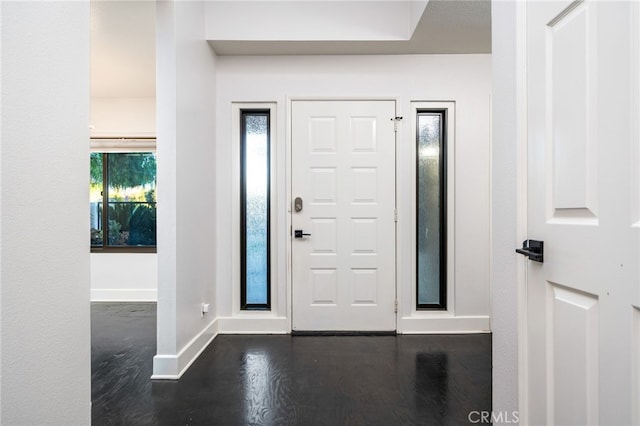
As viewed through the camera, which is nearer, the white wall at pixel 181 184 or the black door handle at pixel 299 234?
the white wall at pixel 181 184

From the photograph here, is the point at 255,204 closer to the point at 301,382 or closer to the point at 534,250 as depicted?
the point at 301,382

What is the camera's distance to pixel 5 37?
99 cm

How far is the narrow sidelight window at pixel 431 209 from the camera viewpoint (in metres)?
3.23

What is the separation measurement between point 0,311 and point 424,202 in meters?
2.94

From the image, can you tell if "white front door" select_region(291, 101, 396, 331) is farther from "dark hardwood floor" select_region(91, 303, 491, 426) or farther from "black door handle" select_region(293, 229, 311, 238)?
"dark hardwood floor" select_region(91, 303, 491, 426)

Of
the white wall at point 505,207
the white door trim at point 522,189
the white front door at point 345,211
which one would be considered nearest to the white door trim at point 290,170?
the white front door at point 345,211

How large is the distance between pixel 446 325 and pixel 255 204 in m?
2.04

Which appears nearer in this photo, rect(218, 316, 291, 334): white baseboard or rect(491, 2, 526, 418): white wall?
rect(491, 2, 526, 418): white wall

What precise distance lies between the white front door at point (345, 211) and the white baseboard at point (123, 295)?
2400 millimetres

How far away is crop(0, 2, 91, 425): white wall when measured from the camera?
1005 mm

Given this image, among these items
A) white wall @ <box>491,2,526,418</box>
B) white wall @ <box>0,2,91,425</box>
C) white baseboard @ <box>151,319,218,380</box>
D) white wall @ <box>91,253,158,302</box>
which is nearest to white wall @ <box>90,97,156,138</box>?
white wall @ <box>91,253,158,302</box>

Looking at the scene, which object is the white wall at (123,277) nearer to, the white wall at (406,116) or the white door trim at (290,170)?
the white wall at (406,116)

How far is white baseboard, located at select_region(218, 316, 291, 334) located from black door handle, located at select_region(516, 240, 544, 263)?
7.74 feet

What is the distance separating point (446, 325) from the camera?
316 centimetres
